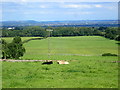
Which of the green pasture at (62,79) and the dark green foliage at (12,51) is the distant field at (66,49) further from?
the green pasture at (62,79)

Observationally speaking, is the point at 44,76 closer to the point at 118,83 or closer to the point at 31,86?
the point at 31,86

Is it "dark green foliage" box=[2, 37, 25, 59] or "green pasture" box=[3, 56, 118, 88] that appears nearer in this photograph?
"green pasture" box=[3, 56, 118, 88]

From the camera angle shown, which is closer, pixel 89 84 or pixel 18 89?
pixel 18 89

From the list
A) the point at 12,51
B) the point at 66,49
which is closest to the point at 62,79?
the point at 12,51

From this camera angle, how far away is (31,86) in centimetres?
1255

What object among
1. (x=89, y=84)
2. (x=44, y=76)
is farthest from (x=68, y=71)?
(x=89, y=84)

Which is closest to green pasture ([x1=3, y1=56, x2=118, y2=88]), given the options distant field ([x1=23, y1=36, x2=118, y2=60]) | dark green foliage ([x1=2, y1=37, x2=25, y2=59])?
dark green foliage ([x1=2, y1=37, x2=25, y2=59])

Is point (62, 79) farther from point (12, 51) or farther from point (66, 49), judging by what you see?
point (66, 49)

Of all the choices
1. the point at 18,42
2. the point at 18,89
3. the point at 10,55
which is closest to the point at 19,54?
the point at 10,55

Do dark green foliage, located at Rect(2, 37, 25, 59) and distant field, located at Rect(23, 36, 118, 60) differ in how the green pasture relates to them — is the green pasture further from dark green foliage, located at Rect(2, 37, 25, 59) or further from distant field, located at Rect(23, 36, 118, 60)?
distant field, located at Rect(23, 36, 118, 60)

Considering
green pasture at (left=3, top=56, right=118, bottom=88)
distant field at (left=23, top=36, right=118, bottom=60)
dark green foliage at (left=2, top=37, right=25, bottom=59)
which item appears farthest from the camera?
distant field at (left=23, top=36, right=118, bottom=60)

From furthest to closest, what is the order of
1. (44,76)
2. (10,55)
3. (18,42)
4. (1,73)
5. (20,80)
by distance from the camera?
(18,42), (10,55), (1,73), (44,76), (20,80)

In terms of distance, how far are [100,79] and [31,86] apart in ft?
15.0

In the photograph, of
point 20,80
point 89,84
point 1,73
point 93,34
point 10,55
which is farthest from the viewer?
point 93,34
